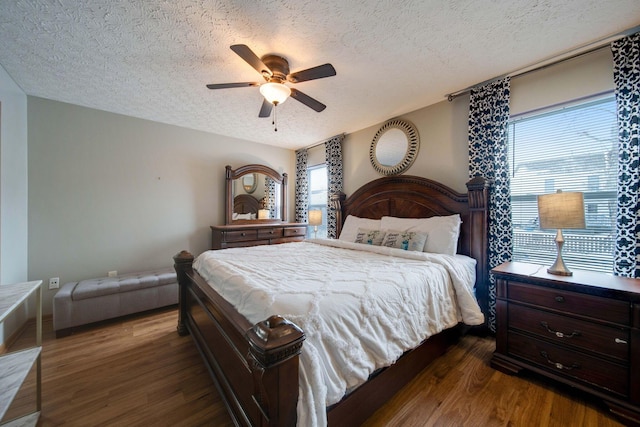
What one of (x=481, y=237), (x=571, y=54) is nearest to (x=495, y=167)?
(x=481, y=237)

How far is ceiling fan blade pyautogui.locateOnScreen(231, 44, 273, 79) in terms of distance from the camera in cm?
159

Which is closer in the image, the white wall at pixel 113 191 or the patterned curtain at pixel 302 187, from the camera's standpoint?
the white wall at pixel 113 191

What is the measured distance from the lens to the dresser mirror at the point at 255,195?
422 cm

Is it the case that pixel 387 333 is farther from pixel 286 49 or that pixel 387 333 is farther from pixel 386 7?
pixel 286 49

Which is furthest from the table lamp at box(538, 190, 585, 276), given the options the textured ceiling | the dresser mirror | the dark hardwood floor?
the dresser mirror

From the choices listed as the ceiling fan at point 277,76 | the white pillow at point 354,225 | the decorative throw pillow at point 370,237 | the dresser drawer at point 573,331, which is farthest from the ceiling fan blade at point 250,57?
the dresser drawer at point 573,331

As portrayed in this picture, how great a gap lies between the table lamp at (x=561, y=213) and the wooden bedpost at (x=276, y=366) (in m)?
1.99

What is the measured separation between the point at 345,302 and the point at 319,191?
12.2ft

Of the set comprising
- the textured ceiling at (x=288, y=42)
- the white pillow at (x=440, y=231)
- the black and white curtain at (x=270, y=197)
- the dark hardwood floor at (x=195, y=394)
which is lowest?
the dark hardwood floor at (x=195, y=394)

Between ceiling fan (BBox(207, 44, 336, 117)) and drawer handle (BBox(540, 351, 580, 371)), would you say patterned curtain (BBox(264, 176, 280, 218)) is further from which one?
drawer handle (BBox(540, 351, 580, 371))

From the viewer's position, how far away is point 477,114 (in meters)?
2.53

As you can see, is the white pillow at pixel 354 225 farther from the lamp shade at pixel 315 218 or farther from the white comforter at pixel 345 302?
the white comforter at pixel 345 302

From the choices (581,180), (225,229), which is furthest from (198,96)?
(581,180)

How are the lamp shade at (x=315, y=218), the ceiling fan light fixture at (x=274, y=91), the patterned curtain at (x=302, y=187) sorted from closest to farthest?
the ceiling fan light fixture at (x=274, y=91) → the lamp shade at (x=315, y=218) → the patterned curtain at (x=302, y=187)
